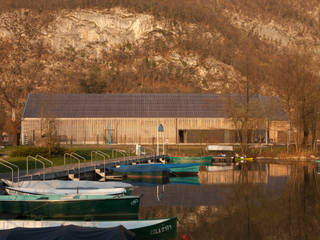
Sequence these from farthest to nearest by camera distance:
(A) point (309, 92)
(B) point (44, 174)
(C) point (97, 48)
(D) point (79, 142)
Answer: (C) point (97, 48)
(D) point (79, 142)
(A) point (309, 92)
(B) point (44, 174)

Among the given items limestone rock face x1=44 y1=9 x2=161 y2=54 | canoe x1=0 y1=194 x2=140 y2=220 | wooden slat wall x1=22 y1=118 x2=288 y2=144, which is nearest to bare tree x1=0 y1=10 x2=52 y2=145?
limestone rock face x1=44 y1=9 x2=161 y2=54

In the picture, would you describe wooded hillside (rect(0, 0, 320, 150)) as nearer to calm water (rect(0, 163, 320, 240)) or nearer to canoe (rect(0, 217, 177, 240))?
calm water (rect(0, 163, 320, 240))

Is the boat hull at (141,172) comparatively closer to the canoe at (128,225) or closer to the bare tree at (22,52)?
the canoe at (128,225)

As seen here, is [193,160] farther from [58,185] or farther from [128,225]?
[128,225]

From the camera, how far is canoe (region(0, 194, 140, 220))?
65.3ft

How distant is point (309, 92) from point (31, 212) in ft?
126

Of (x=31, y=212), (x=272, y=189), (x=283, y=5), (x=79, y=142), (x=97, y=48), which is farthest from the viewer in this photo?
(x=283, y=5)

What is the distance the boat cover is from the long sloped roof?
48068 mm

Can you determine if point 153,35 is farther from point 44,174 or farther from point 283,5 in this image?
point 44,174

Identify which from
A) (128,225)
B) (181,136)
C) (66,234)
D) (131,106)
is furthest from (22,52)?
(66,234)

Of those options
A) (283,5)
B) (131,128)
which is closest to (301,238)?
(131,128)

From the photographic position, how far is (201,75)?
395 ft

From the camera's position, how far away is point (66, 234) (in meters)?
12.7

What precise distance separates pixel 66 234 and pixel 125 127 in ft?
161
